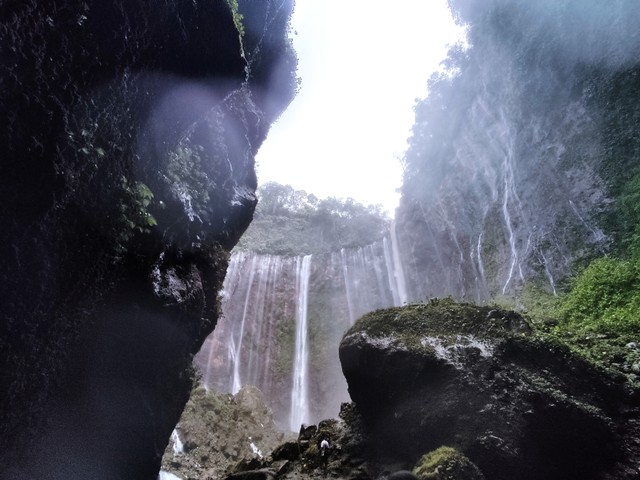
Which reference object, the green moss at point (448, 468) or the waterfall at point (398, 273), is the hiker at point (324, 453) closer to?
the green moss at point (448, 468)

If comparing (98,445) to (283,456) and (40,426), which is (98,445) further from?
(283,456)

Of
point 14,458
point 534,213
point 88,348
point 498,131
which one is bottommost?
point 14,458

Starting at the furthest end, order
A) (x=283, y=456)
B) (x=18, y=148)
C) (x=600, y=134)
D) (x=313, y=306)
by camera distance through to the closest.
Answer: (x=313, y=306)
(x=600, y=134)
(x=283, y=456)
(x=18, y=148)

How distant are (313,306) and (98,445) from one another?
20.9 metres

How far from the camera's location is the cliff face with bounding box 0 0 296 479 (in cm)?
421

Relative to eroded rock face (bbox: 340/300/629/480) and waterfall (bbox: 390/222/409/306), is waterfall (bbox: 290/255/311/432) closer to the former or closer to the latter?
waterfall (bbox: 390/222/409/306)

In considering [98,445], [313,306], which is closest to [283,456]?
[98,445]

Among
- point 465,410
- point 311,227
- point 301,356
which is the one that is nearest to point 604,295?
point 465,410

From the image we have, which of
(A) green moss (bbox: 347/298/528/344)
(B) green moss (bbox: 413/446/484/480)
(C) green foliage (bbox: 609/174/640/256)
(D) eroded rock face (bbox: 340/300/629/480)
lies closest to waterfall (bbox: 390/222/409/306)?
(C) green foliage (bbox: 609/174/640/256)

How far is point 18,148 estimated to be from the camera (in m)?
3.96

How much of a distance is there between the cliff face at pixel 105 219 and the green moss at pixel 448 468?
5284 millimetres

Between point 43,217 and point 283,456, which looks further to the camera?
point 283,456

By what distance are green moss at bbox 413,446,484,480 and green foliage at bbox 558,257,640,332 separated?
4.91 meters

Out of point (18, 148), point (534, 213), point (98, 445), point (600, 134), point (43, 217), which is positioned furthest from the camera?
point (534, 213)
